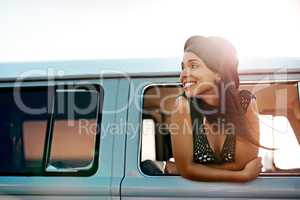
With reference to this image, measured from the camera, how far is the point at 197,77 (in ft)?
9.71

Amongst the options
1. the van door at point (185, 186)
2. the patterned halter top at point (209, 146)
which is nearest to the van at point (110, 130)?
the van door at point (185, 186)

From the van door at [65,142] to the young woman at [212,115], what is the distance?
38 centimetres

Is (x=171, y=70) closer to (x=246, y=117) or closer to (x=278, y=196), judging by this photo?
(x=246, y=117)

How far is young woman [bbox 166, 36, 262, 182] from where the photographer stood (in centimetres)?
287

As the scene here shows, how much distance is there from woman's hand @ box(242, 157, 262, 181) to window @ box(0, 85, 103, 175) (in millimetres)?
906

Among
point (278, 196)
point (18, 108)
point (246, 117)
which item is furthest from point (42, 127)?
point (278, 196)

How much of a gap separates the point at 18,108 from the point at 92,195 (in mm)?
866

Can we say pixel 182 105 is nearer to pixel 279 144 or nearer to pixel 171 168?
pixel 171 168

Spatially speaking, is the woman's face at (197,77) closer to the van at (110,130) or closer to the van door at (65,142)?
the van at (110,130)

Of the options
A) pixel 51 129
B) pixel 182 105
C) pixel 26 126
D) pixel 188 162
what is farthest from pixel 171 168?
pixel 26 126

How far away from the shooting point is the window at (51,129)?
3.05 meters

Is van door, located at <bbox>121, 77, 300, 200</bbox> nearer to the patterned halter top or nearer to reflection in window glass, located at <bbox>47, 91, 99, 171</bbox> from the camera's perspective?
the patterned halter top

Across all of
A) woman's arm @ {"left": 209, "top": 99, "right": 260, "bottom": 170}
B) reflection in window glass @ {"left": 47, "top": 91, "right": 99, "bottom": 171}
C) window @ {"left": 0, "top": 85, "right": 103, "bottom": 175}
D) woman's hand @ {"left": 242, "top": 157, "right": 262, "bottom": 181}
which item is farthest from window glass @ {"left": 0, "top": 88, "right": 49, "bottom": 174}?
woman's hand @ {"left": 242, "top": 157, "right": 262, "bottom": 181}

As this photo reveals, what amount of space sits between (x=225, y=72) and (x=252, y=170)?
0.61 meters
